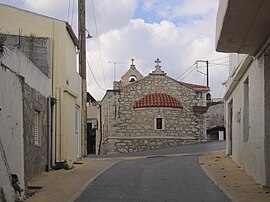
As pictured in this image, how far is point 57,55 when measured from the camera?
18.7 metres

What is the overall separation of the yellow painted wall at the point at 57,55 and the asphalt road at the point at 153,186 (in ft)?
7.38

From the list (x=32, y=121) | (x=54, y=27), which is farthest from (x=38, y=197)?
(x=54, y=27)

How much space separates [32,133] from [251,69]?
6638 mm

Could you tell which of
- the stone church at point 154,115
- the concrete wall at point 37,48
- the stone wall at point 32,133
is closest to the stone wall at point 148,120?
the stone church at point 154,115

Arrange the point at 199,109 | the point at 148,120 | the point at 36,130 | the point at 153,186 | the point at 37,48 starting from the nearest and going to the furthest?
the point at 153,186
the point at 36,130
the point at 37,48
the point at 148,120
the point at 199,109

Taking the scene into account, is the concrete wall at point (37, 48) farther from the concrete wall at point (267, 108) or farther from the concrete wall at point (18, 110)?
the concrete wall at point (267, 108)

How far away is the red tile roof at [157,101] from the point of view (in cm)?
3869

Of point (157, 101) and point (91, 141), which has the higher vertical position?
point (157, 101)

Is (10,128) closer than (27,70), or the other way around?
(10,128)

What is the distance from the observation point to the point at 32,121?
592 inches

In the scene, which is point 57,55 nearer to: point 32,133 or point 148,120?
point 32,133

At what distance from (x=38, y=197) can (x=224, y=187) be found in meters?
4.66

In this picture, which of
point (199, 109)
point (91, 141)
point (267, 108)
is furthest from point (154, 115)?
point (267, 108)

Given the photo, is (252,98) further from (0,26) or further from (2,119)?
(0,26)
